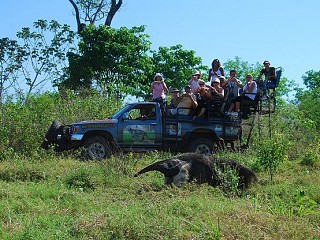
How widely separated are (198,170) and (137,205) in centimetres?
269

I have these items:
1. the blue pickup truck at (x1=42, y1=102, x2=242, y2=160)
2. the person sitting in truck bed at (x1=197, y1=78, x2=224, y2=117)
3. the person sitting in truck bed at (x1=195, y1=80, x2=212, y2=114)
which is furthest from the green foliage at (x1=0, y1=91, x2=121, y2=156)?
the person sitting in truck bed at (x1=197, y1=78, x2=224, y2=117)

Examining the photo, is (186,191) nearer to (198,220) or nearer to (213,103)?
(198,220)

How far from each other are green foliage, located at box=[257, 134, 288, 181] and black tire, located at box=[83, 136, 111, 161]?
4631 mm

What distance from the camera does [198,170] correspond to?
10.7m

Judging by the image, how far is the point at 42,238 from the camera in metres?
6.41

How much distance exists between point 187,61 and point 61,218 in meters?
24.5

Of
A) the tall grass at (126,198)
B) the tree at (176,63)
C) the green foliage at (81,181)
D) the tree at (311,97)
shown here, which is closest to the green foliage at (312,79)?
the tree at (311,97)

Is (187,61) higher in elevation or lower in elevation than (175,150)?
higher

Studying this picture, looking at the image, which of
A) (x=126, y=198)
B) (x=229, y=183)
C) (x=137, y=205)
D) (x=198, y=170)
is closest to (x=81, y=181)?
(x=126, y=198)

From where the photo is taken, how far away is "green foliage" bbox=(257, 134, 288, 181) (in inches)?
453

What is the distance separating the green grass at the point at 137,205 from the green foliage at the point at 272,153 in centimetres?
28

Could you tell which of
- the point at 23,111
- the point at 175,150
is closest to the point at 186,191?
the point at 175,150

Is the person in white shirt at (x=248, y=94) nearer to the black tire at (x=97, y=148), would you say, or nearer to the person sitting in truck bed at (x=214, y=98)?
the person sitting in truck bed at (x=214, y=98)

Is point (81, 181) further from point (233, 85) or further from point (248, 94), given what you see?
point (248, 94)
